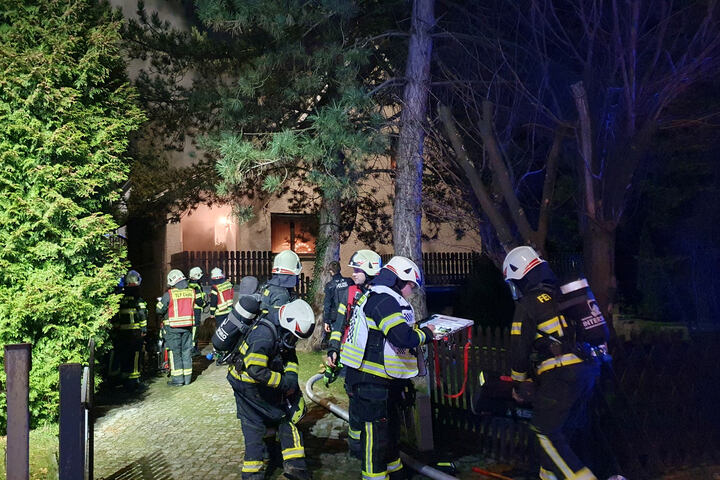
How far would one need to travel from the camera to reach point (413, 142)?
10.1 m

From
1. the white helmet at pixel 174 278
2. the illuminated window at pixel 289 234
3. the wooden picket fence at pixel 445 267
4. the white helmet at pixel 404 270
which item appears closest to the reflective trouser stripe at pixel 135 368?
the white helmet at pixel 174 278

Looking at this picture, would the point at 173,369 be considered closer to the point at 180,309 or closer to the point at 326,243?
the point at 180,309

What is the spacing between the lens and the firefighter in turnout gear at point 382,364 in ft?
16.0

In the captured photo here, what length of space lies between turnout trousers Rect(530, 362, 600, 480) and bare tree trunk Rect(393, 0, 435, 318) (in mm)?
5350

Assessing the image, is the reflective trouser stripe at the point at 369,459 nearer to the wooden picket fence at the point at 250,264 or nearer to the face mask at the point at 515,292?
the face mask at the point at 515,292

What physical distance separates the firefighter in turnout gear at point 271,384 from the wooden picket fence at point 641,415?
1.78 meters

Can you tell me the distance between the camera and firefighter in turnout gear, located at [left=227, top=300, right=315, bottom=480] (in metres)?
4.98

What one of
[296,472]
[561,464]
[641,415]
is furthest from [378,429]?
[641,415]

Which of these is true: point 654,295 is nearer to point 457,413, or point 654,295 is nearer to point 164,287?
point 457,413

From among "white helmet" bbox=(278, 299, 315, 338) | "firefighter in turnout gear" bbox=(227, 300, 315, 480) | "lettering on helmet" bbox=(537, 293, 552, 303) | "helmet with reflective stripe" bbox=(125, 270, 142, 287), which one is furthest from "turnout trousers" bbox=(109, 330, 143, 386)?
"lettering on helmet" bbox=(537, 293, 552, 303)

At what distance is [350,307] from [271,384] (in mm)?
4004

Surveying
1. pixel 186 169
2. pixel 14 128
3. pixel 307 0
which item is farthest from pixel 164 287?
pixel 14 128

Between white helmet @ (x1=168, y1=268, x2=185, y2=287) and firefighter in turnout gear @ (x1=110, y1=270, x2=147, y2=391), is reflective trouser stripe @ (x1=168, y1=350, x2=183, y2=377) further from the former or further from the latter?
white helmet @ (x1=168, y1=268, x2=185, y2=287)

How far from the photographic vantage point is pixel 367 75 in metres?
13.2
